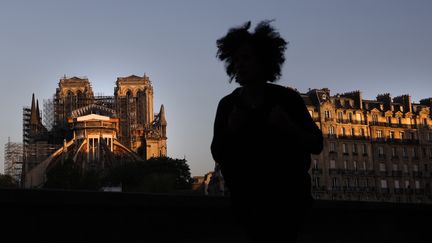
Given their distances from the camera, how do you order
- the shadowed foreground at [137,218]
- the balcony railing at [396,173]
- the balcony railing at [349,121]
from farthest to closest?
the balcony railing at [396,173]
the balcony railing at [349,121]
the shadowed foreground at [137,218]

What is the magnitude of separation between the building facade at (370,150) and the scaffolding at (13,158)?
5499 cm

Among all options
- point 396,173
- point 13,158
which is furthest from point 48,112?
point 396,173

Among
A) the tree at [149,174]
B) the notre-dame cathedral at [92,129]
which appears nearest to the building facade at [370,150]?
the tree at [149,174]

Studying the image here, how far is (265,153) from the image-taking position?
116 inches

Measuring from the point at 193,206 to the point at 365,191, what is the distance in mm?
63629

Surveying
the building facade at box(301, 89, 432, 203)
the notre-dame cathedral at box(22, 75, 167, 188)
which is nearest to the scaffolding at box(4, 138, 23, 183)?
the notre-dame cathedral at box(22, 75, 167, 188)

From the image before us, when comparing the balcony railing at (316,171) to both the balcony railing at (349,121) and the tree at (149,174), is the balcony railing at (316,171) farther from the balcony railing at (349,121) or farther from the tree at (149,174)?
the tree at (149,174)

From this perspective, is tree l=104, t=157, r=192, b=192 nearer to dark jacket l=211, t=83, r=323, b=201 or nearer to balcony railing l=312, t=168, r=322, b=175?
balcony railing l=312, t=168, r=322, b=175

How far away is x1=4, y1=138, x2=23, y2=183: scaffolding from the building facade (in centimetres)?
5499

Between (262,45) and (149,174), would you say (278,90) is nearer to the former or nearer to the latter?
(262,45)

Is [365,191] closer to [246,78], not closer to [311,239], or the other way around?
[311,239]

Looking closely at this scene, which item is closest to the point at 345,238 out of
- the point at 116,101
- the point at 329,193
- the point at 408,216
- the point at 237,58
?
the point at 408,216

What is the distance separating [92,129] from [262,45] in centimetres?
10722

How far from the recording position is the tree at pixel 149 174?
80.7 meters
